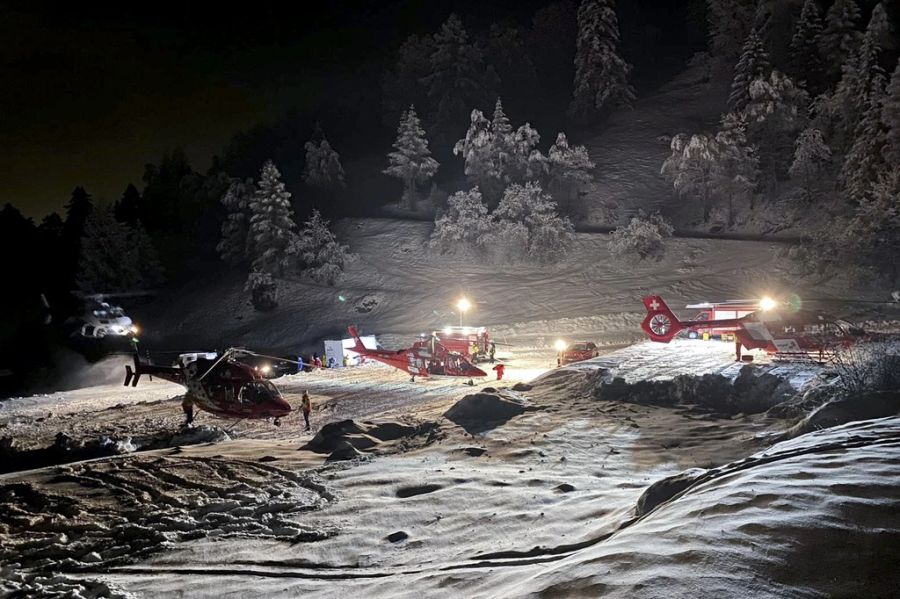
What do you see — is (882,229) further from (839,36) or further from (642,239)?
(839,36)

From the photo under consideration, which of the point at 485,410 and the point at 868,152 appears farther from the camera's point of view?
the point at 868,152

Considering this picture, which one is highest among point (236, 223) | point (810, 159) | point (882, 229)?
point (810, 159)

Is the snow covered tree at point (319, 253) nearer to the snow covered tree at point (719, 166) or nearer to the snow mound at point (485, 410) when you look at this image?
the snow covered tree at point (719, 166)

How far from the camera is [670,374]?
17.7 meters

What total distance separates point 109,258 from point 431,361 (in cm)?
4754

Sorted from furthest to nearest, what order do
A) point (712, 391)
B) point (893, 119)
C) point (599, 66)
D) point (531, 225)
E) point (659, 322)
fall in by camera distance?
point (599, 66) < point (531, 225) < point (893, 119) < point (659, 322) < point (712, 391)

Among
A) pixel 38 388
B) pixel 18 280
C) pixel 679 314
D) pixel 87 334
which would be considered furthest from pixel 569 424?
pixel 18 280

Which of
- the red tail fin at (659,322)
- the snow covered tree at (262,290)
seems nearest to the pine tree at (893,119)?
the red tail fin at (659,322)

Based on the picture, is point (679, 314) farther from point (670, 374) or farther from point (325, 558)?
point (325, 558)

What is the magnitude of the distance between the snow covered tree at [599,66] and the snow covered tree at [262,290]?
40987mm

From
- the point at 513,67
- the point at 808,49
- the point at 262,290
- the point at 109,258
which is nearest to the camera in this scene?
the point at 808,49

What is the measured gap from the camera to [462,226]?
50.0 metres

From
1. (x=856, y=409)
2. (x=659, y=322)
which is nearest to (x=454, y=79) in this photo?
(x=659, y=322)

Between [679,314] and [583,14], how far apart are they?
44.3 meters
